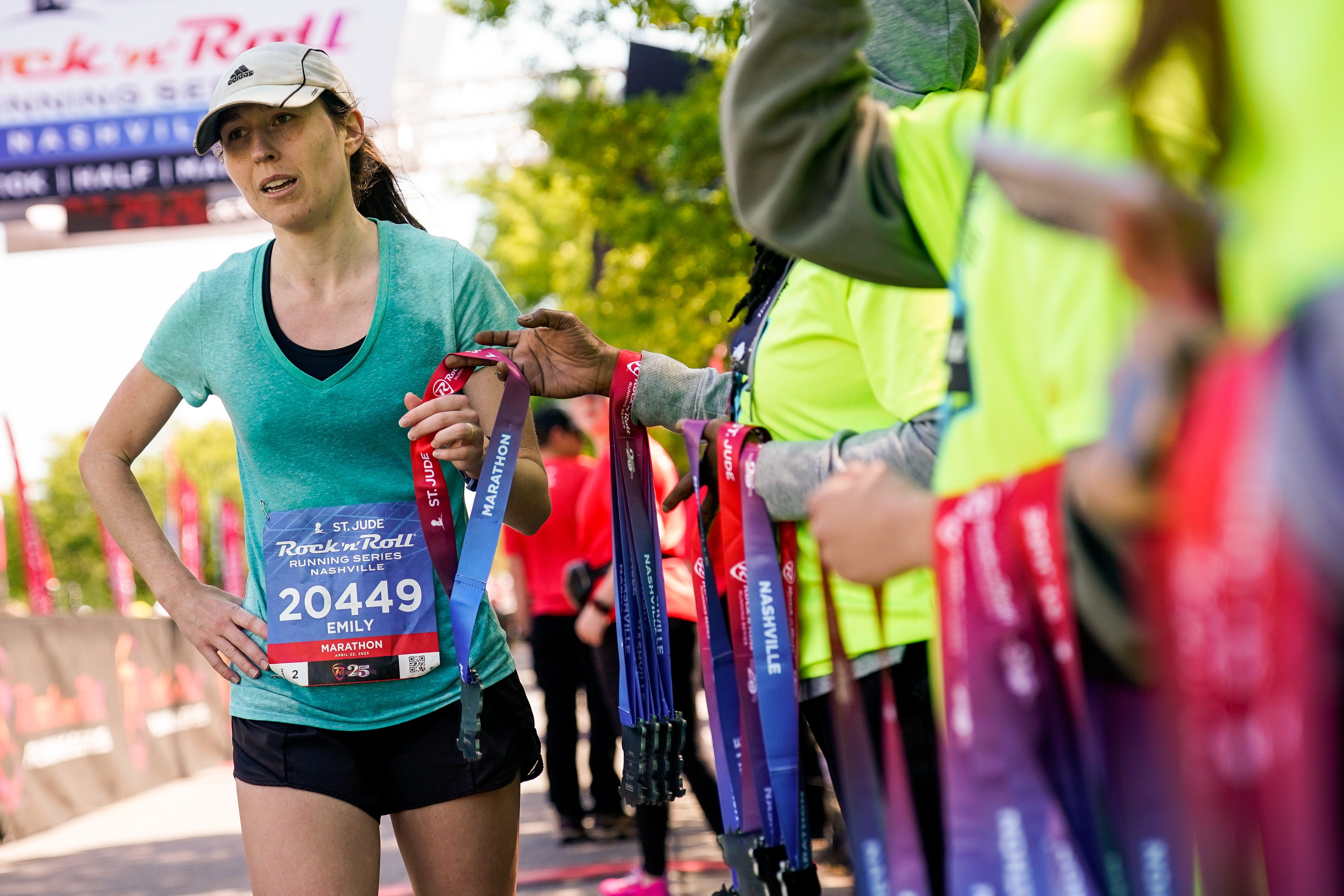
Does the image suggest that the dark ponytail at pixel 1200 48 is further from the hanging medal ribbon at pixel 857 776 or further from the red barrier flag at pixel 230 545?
the red barrier flag at pixel 230 545

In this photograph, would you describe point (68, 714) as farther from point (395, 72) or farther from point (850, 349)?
point (850, 349)

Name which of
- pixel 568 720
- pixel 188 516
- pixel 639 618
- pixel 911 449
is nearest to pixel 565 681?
pixel 568 720

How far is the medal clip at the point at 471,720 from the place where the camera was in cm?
265

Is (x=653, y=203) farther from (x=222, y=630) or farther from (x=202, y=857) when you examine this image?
(x=222, y=630)

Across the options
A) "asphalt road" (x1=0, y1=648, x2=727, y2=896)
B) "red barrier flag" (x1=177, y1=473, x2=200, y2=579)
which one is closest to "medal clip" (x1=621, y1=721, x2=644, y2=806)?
"asphalt road" (x1=0, y1=648, x2=727, y2=896)

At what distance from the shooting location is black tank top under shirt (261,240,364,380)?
2.80 metres

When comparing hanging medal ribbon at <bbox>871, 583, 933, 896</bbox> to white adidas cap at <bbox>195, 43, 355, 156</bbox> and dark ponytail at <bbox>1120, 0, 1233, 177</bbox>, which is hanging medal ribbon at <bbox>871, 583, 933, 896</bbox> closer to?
dark ponytail at <bbox>1120, 0, 1233, 177</bbox>

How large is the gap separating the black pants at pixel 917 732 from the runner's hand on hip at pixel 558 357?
37.2 inches

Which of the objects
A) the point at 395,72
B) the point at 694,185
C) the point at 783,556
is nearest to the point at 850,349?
the point at 783,556

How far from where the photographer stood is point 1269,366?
2.93ft

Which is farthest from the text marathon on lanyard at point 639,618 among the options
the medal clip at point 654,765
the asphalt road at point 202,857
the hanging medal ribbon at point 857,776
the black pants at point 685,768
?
the asphalt road at point 202,857

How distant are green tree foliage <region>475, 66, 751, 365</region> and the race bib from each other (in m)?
6.24

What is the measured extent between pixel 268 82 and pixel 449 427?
84 centimetres

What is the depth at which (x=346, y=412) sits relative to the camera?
2773 millimetres
